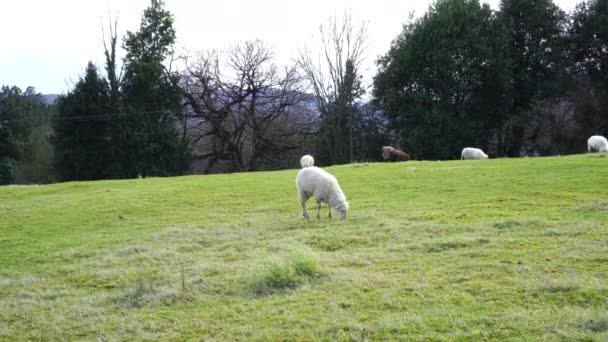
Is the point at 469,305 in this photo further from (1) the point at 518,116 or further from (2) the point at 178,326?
(1) the point at 518,116

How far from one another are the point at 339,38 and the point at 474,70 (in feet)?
53.1

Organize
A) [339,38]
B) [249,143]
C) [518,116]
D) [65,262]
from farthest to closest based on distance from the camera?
[339,38] → [249,143] → [518,116] → [65,262]

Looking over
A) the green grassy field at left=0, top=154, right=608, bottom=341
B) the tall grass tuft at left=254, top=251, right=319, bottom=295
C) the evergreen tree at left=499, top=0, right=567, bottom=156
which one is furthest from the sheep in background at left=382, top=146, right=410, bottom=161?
the tall grass tuft at left=254, top=251, right=319, bottom=295

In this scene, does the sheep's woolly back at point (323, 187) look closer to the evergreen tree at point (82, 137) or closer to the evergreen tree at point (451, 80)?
the evergreen tree at point (451, 80)

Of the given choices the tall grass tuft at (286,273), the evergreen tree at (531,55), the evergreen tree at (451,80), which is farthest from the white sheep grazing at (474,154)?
the tall grass tuft at (286,273)

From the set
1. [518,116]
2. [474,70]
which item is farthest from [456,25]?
[518,116]

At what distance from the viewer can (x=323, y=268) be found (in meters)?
8.39

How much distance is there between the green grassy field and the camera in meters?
6.28

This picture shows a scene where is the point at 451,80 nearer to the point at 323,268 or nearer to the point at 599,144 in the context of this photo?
the point at 599,144

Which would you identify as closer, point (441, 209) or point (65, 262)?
point (65, 262)

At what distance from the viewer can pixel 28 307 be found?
7.96 m

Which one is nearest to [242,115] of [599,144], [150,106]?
[150,106]

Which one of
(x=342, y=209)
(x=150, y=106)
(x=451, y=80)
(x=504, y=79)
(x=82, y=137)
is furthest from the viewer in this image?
(x=150, y=106)

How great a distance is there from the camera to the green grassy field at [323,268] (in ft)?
20.6
